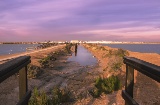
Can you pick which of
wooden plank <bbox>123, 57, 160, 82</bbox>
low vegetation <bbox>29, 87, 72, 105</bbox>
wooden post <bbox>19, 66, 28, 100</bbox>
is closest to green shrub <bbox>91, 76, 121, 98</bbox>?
low vegetation <bbox>29, 87, 72, 105</bbox>

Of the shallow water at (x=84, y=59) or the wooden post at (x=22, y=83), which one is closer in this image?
the wooden post at (x=22, y=83)

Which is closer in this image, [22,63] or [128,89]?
[22,63]

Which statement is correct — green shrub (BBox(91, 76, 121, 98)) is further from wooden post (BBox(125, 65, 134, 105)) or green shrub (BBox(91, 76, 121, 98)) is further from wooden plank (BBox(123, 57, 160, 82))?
wooden plank (BBox(123, 57, 160, 82))

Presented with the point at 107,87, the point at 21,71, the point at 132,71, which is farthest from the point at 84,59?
the point at 21,71

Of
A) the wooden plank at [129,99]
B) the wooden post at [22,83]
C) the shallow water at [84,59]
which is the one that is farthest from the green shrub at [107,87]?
the shallow water at [84,59]

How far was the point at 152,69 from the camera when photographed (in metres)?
2.59

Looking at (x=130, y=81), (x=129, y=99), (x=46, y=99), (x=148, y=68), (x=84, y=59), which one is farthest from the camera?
(x=84, y=59)

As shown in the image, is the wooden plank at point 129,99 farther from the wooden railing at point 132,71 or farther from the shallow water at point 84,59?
the shallow water at point 84,59

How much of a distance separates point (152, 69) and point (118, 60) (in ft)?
53.9

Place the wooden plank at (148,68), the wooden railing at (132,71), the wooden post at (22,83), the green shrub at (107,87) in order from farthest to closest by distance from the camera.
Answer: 1. the green shrub at (107,87)
2. the wooden post at (22,83)
3. the wooden railing at (132,71)
4. the wooden plank at (148,68)

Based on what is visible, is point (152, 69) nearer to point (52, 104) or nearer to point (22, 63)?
point (22, 63)

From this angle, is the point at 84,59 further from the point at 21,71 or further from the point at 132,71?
the point at 21,71

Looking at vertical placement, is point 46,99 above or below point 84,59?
above

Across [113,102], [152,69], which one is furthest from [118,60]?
[152,69]
